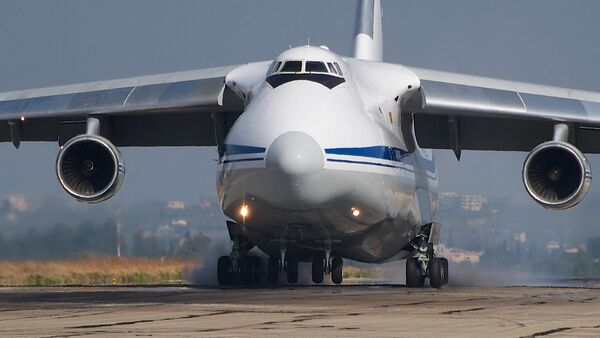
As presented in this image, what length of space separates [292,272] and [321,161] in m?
6.52

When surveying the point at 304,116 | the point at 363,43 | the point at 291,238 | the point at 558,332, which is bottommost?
the point at 558,332

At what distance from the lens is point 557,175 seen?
65.2ft

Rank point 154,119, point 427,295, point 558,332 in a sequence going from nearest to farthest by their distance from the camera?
point 558,332, point 427,295, point 154,119

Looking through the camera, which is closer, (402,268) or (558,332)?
(558,332)

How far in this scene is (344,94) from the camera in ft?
61.8

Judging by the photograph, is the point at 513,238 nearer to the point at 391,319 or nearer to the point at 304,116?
the point at 304,116

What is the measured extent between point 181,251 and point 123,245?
4.08 feet

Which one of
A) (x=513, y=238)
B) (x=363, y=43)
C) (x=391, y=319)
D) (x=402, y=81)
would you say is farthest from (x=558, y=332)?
(x=513, y=238)

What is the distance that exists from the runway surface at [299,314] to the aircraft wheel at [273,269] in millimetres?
4913

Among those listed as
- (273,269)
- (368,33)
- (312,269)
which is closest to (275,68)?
(273,269)

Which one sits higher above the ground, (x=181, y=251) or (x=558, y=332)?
(x=181, y=251)

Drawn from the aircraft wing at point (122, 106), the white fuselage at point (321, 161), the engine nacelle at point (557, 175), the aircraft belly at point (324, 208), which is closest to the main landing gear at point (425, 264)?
the aircraft belly at point (324, 208)

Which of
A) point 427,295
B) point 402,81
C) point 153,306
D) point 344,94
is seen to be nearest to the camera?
point 153,306

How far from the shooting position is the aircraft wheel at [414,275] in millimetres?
21656
